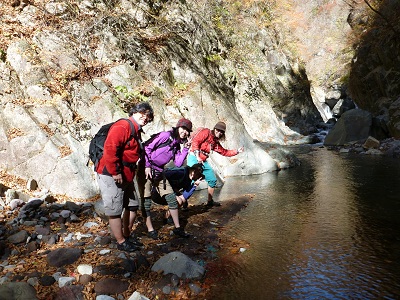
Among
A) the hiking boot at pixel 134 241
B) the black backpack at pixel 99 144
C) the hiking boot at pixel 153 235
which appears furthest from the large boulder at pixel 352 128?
the black backpack at pixel 99 144

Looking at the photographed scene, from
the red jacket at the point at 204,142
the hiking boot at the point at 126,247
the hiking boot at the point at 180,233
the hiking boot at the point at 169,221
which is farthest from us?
the red jacket at the point at 204,142

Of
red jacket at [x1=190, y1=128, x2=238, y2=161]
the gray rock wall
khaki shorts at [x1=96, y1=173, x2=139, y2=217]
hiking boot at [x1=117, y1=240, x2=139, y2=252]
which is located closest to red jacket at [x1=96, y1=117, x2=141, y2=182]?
khaki shorts at [x1=96, y1=173, x2=139, y2=217]

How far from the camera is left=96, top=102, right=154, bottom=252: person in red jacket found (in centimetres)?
450

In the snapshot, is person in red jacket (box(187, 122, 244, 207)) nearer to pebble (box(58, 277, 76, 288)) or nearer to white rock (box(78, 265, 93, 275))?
white rock (box(78, 265, 93, 275))

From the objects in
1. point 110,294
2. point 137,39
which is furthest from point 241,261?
point 137,39

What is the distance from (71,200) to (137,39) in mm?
8231

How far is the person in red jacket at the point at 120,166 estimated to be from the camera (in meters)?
4.50

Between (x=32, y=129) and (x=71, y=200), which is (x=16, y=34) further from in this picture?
(x=71, y=200)

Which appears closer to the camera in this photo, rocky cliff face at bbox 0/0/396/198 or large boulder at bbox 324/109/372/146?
rocky cliff face at bbox 0/0/396/198

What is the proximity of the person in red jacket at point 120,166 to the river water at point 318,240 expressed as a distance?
185 centimetres

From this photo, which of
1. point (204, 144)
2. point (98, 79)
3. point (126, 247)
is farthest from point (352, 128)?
point (126, 247)

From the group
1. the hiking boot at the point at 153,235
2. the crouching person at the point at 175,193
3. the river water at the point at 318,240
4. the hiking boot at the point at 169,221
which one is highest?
the crouching person at the point at 175,193

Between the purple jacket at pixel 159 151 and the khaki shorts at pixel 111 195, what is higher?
the purple jacket at pixel 159 151

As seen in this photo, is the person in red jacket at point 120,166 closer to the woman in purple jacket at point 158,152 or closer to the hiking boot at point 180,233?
the woman in purple jacket at point 158,152
